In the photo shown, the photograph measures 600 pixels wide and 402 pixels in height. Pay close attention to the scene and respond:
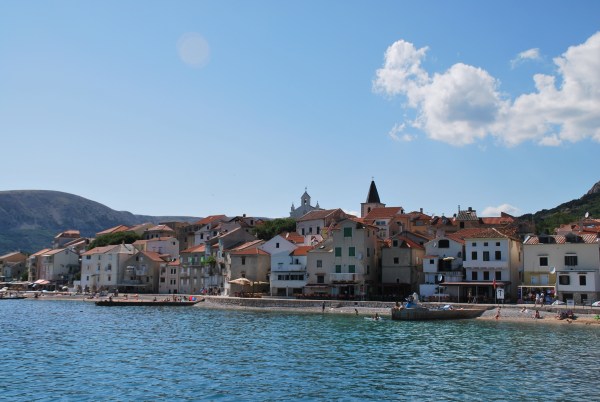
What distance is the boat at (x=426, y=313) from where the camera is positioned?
58531 millimetres

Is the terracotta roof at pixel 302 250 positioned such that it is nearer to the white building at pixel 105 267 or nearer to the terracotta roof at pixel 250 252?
the terracotta roof at pixel 250 252

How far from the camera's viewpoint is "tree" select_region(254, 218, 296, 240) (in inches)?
4697

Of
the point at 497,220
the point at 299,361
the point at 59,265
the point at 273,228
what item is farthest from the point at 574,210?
the point at 299,361

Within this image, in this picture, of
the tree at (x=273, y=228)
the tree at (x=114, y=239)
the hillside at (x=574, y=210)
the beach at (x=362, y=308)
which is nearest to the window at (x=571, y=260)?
the beach at (x=362, y=308)

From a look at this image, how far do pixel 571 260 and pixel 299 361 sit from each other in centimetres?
4220

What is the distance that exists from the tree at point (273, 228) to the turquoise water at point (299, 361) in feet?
203

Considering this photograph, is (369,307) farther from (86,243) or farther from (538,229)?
(86,243)

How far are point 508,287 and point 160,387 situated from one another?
49951mm

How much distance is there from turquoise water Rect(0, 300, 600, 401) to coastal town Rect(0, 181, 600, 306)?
13.7 meters

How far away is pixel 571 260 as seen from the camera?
6575 centimetres

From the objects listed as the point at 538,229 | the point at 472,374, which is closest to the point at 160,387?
the point at 472,374

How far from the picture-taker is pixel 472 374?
30906 mm

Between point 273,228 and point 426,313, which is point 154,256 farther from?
point 426,313

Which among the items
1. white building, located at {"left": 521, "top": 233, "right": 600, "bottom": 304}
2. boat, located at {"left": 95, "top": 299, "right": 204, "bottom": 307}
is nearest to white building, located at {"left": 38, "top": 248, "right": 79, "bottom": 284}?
boat, located at {"left": 95, "top": 299, "right": 204, "bottom": 307}
